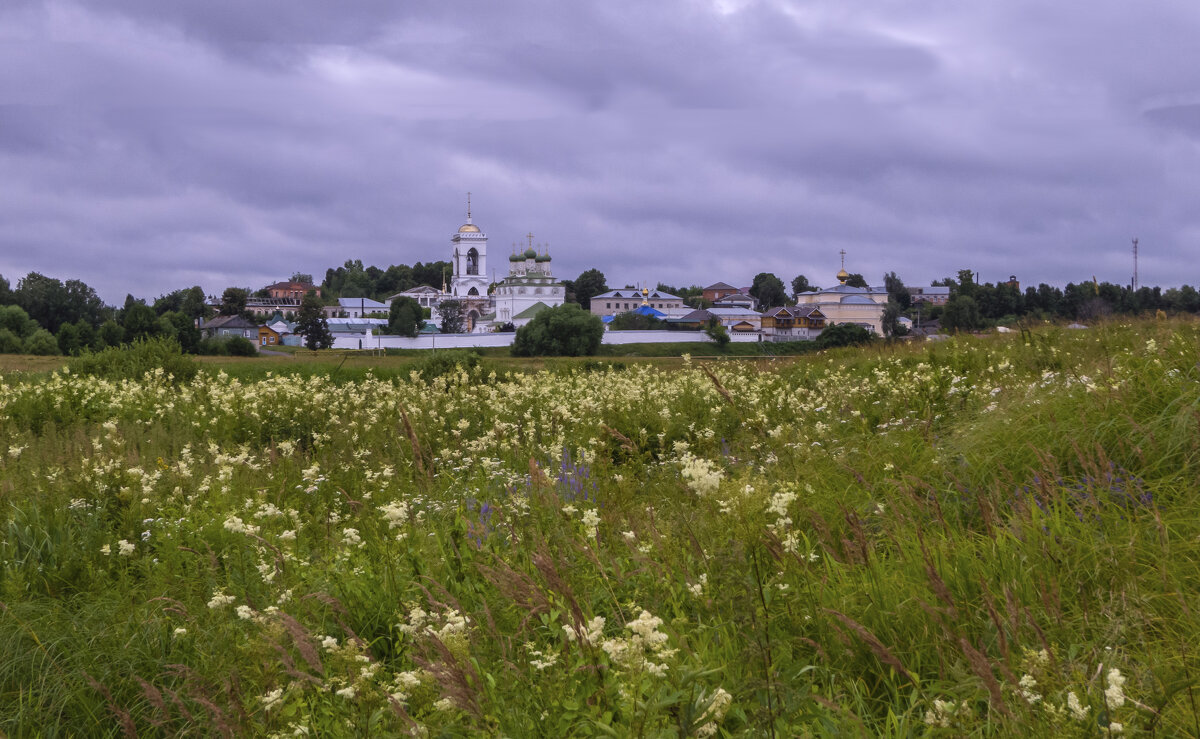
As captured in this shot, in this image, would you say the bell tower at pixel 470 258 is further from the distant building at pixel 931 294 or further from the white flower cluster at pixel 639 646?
the white flower cluster at pixel 639 646

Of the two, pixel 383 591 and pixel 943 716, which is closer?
Answer: pixel 943 716

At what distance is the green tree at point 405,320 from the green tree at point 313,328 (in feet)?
→ 20.4

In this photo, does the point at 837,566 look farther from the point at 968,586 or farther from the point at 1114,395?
the point at 1114,395

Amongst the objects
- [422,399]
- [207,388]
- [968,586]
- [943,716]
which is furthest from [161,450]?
[943,716]

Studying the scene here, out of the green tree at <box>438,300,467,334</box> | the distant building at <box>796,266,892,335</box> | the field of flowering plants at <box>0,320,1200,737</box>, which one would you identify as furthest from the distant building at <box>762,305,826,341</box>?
the field of flowering plants at <box>0,320,1200,737</box>

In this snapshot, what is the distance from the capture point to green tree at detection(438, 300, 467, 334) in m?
102

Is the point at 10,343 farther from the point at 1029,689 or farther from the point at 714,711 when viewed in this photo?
the point at 1029,689

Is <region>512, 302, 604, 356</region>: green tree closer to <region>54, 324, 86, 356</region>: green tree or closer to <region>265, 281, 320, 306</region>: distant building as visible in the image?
<region>54, 324, 86, 356</region>: green tree

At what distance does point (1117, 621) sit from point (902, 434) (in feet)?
12.6

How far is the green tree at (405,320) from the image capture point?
83450 millimetres

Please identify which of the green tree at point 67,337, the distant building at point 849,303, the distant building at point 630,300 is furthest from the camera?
the distant building at point 630,300

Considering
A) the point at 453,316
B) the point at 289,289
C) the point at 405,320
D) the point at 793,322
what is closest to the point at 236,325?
the point at 405,320

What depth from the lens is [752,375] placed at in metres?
12.7

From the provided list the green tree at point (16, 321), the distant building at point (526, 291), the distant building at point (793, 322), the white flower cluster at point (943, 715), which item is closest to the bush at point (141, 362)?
the white flower cluster at point (943, 715)
